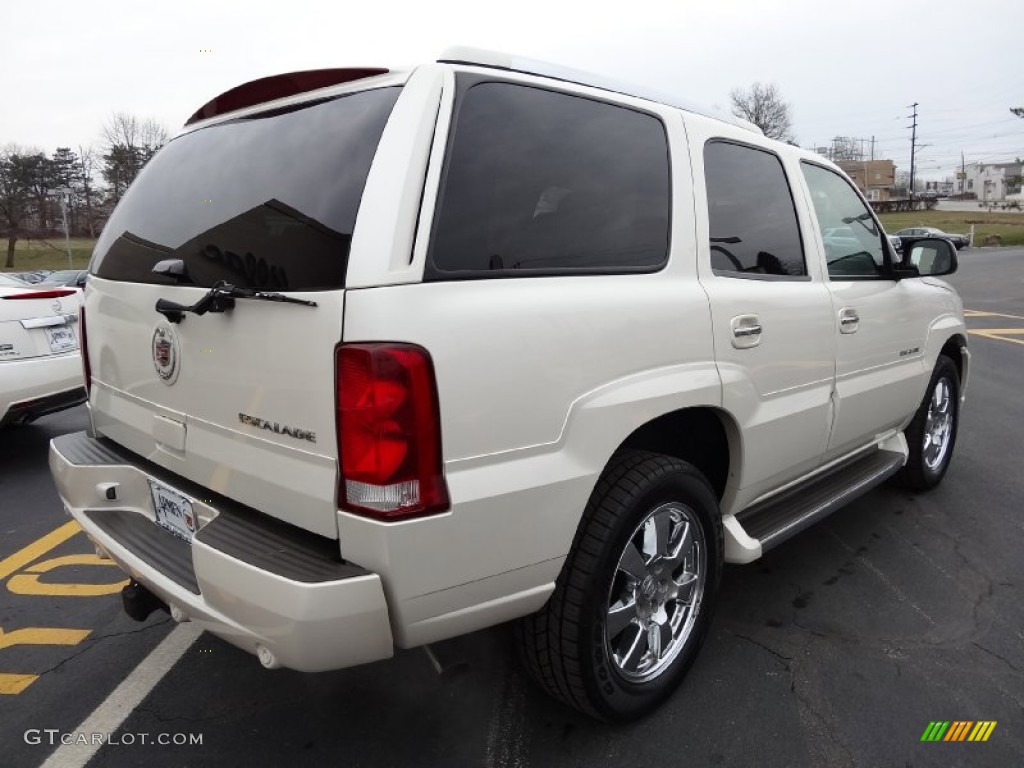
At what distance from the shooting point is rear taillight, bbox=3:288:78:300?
15.9ft

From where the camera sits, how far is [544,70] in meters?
2.17

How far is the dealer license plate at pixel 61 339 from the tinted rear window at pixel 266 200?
2.94 m

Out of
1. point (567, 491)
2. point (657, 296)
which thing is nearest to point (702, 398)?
point (657, 296)

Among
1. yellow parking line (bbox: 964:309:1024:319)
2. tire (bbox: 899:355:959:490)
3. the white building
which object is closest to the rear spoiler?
tire (bbox: 899:355:959:490)

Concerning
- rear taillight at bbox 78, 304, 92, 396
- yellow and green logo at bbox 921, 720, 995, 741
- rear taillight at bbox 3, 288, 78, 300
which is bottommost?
yellow and green logo at bbox 921, 720, 995, 741

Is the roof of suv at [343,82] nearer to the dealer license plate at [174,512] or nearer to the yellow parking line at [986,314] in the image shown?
the dealer license plate at [174,512]

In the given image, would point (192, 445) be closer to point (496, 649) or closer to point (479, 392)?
point (479, 392)

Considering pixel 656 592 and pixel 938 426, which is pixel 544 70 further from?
pixel 938 426

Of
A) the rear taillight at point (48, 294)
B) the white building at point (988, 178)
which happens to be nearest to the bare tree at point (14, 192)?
the rear taillight at point (48, 294)

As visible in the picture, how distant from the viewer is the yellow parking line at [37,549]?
353cm

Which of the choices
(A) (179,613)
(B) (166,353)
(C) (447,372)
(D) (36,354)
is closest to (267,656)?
(A) (179,613)

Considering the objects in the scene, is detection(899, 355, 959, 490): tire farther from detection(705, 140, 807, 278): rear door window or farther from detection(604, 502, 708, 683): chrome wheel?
detection(604, 502, 708, 683): chrome wheel

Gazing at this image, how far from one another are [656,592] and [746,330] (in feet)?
3.07

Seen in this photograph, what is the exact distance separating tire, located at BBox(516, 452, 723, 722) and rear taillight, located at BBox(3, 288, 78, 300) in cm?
442
